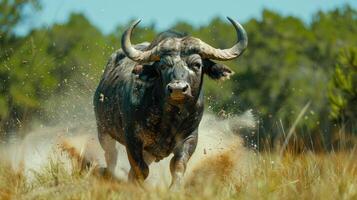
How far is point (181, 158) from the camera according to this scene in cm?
1000

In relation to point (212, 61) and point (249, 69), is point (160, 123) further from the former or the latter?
point (249, 69)

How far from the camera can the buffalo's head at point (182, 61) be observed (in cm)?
949

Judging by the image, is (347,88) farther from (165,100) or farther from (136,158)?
(165,100)

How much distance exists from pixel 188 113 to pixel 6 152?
218 cm

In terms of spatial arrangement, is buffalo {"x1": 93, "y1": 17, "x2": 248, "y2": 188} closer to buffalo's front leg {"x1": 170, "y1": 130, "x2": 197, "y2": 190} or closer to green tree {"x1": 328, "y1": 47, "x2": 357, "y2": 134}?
buffalo's front leg {"x1": 170, "y1": 130, "x2": 197, "y2": 190}

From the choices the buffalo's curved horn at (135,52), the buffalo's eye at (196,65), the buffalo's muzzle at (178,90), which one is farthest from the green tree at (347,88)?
the buffalo's muzzle at (178,90)

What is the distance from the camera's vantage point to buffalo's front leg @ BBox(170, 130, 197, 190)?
9.82 metres

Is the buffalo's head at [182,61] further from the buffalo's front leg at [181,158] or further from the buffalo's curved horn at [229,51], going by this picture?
the buffalo's front leg at [181,158]

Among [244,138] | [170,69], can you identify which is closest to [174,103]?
[170,69]

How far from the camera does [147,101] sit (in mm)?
10516

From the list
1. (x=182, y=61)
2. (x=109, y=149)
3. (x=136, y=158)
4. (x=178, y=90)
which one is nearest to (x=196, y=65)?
(x=182, y=61)

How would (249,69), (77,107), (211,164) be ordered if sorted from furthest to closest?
(249,69), (77,107), (211,164)

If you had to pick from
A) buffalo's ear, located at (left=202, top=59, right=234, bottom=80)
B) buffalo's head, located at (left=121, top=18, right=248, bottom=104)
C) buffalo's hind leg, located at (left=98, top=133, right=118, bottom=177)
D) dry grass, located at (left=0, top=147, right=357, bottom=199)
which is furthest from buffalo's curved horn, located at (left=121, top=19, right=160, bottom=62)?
buffalo's hind leg, located at (left=98, top=133, right=118, bottom=177)

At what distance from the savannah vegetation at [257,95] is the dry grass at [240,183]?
12 mm
